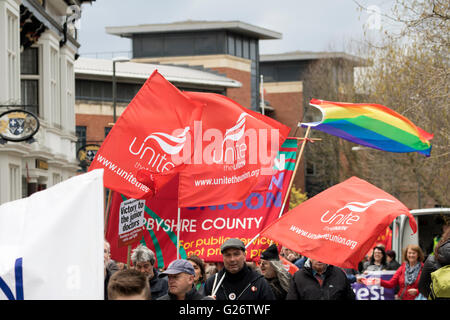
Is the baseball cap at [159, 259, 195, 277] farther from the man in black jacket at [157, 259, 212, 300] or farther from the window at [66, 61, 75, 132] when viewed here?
the window at [66, 61, 75, 132]

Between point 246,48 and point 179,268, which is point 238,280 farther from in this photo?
point 246,48

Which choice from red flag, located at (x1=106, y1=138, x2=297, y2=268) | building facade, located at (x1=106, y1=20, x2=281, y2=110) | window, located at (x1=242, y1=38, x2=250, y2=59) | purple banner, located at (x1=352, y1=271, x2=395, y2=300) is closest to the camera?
red flag, located at (x1=106, y1=138, x2=297, y2=268)

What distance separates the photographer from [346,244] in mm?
9898

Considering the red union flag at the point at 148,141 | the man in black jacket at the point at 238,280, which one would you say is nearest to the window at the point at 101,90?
the red union flag at the point at 148,141

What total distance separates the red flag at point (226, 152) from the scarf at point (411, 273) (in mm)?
3658

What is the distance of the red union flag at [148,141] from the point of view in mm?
10297

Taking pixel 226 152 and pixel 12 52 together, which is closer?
pixel 226 152

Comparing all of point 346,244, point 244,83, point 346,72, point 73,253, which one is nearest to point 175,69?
point 244,83

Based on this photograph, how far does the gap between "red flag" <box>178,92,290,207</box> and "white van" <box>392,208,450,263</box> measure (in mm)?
16601

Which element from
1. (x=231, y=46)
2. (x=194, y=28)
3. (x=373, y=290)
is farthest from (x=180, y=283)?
(x=231, y=46)

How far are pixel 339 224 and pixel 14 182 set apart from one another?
18.8 m

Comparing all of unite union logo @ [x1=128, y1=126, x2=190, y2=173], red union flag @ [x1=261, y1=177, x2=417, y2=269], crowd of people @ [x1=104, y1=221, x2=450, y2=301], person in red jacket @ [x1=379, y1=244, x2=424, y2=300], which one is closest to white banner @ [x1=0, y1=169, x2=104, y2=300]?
crowd of people @ [x1=104, y1=221, x2=450, y2=301]

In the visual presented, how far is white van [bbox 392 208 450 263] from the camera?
1107 inches

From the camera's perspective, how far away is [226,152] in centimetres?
1159
